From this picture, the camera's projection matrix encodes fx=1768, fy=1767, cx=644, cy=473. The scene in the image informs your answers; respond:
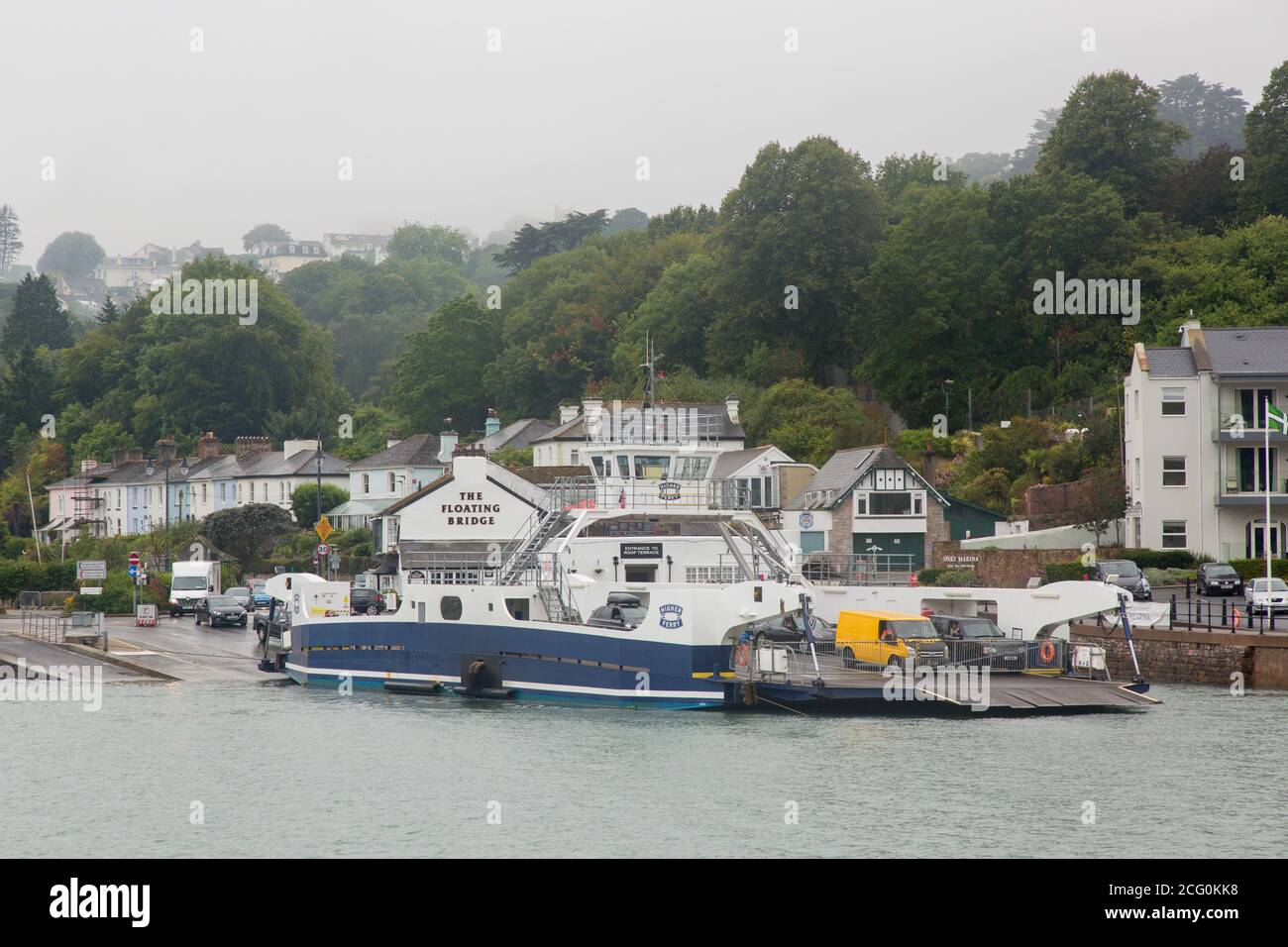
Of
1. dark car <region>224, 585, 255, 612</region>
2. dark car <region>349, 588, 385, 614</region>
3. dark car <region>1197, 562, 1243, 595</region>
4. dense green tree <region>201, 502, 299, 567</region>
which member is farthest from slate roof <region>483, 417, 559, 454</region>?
dark car <region>1197, 562, 1243, 595</region>

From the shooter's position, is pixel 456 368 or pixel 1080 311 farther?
pixel 456 368

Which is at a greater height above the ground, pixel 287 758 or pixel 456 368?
pixel 456 368

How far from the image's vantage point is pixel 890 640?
37.9 meters

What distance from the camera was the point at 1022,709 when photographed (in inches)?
1431

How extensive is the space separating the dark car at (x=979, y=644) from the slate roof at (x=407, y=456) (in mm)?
58645

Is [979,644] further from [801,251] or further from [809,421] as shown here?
[801,251]

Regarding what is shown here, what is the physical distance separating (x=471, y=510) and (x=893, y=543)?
21200mm

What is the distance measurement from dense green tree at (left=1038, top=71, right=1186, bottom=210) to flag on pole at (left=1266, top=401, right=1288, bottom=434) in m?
32.3

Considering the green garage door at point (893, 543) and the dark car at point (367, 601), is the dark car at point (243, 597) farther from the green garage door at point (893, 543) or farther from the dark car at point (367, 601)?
the green garage door at point (893, 543)

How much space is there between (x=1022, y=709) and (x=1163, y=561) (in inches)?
965

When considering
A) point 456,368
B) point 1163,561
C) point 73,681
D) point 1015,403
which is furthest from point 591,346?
point 73,681

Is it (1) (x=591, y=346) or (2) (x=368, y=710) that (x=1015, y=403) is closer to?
(1) (x=591, y=346)

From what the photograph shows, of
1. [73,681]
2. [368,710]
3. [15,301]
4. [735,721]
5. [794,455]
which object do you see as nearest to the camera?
[735,721]

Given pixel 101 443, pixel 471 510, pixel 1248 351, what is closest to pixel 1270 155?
pixel 1248 351
